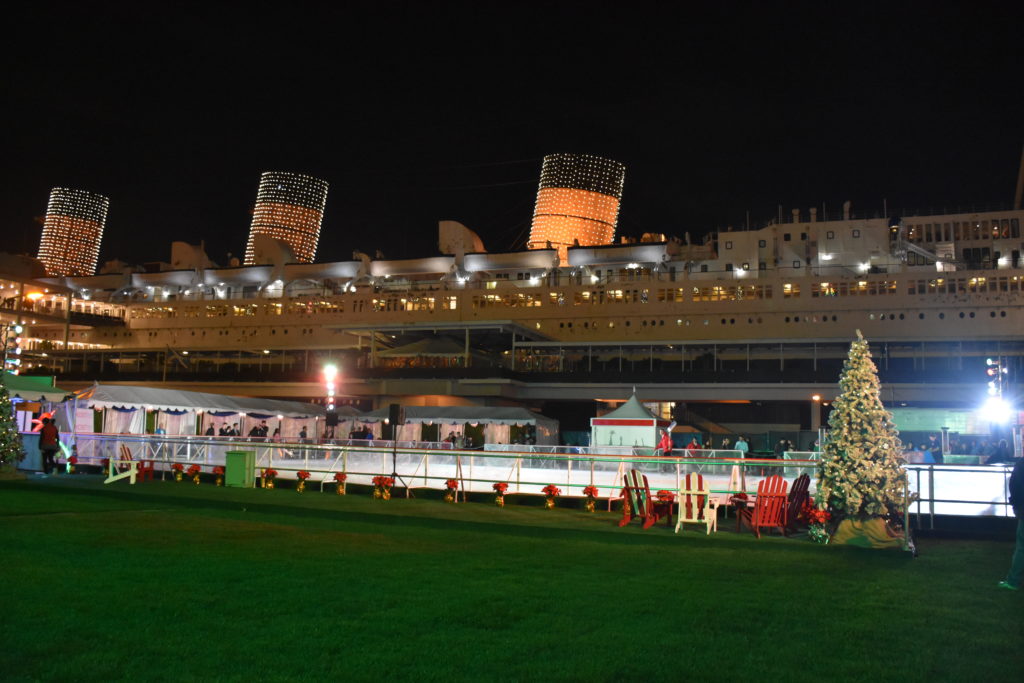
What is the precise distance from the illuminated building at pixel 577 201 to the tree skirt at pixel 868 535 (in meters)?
69.8

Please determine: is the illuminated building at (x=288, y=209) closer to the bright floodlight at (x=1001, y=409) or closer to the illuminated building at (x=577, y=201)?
the illuminated building at (x=577, y=201)

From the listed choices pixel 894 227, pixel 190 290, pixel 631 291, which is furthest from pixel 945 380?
pixel 190 290

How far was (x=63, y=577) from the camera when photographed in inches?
298

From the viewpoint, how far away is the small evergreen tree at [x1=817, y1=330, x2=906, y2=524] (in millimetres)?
12266

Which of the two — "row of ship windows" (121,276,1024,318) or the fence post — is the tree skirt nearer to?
the fence post

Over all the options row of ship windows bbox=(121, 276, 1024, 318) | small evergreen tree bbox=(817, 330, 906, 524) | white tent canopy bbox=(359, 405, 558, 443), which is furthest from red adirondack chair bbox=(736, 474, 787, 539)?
row of ship windows bbox=(121, 276, 1024, 318)

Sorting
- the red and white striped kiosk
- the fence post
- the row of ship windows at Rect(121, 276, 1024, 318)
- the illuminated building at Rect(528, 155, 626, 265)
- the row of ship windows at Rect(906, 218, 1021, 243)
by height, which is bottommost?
the fence post

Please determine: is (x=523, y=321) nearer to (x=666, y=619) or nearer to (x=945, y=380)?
(x=945, y=380)

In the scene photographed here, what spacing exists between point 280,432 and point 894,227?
43.2m

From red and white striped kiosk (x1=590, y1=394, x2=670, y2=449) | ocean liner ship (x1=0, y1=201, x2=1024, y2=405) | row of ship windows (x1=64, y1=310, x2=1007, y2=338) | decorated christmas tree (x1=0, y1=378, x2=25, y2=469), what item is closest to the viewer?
decorated christmas tree (x1=0, y1=378, x2=25, y2=469)

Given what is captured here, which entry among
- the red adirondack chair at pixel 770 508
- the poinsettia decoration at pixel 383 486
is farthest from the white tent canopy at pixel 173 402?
the red adirondack chair at pixel 770 508

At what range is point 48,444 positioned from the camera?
21.5 meters

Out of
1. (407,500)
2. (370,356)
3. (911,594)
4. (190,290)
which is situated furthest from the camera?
(190,290)

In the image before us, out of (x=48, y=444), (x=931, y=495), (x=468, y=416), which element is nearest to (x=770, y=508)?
(x=931, y=495)
